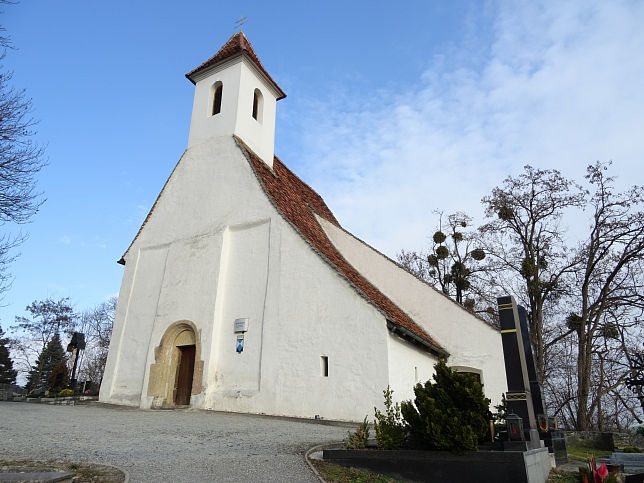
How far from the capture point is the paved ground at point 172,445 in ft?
16.8

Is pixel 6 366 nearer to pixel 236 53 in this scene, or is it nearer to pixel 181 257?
pixel 181 257

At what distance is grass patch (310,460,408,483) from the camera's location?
520 cm

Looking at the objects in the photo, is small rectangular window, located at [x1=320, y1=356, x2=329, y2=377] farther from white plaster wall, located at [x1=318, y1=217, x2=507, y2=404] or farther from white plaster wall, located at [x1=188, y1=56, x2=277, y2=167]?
white plaster wall, located at [x1=188, y1=56, x2=277, y2=167]

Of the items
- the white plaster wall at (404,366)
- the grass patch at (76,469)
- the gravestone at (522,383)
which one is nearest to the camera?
the grass patch at (76,469)

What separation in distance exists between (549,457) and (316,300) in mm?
6935

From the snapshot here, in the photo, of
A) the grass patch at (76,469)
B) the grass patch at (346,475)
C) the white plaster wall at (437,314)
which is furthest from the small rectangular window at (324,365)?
the grass patch at (76,469)

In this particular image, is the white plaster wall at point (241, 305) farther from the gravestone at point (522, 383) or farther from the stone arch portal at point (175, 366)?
the gravestone at point (522, 383)

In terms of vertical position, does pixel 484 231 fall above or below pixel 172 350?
above

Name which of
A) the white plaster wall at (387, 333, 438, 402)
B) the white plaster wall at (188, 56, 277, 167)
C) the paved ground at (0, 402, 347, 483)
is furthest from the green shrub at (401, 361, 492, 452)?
the white plaster wall at (188, 56, 277, 167)

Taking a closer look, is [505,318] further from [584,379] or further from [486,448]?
[584,379]

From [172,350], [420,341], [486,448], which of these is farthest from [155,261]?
[486,448]

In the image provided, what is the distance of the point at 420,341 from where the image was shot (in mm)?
12391

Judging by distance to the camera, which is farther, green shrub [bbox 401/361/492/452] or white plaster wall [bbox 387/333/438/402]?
white plaster wall [bbox 387/333/438/402]

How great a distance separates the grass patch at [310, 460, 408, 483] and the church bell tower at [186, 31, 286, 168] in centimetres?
1345
